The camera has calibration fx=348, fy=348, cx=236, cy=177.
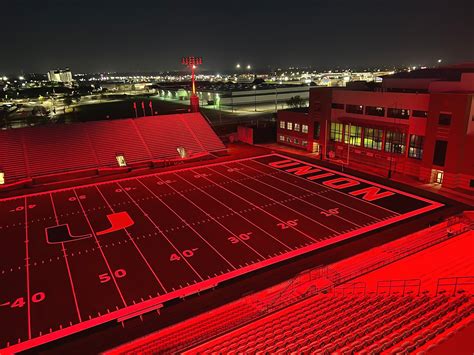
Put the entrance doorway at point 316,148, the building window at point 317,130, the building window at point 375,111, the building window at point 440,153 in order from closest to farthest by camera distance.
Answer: the building window at point 440,153, the building window at point 375,111, the building window at point 317,130, the entrance doorway at point 316,148

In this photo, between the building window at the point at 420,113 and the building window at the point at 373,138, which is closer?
the building window at the point at 420,113

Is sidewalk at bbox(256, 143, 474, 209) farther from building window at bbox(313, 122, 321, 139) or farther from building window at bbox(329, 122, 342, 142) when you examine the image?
building window at bbox(329, 122, 342, 142)

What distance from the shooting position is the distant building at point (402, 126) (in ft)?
76.1

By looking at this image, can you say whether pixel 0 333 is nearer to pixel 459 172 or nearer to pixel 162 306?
pixel 162 306

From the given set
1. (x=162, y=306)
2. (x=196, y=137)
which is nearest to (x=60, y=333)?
(x=162, y=306)

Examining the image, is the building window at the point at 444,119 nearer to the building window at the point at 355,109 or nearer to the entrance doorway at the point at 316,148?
the building window at the point at 355,109

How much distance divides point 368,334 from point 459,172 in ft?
64.4

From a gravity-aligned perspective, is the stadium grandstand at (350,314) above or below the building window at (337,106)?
below

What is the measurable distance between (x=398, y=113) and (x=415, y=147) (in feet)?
9.85

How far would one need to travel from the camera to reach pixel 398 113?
88.8 ft

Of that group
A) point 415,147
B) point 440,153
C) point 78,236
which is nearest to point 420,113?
point 415,147

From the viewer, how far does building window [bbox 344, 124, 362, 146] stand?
1191 inches

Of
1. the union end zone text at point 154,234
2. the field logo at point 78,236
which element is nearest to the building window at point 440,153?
the union end zone text at point 154,234

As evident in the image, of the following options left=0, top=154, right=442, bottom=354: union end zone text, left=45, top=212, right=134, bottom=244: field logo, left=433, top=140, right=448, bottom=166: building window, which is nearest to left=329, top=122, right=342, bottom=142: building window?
left=0, top=154, right=442, bottom=354: union end zone text
